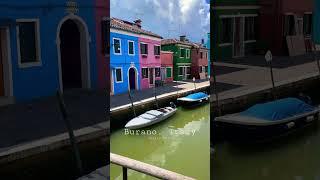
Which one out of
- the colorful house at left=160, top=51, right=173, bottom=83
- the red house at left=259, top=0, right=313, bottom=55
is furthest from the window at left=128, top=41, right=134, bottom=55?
the red house at left=259, top=0, right=313, bottom=55

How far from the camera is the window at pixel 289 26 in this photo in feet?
4.04

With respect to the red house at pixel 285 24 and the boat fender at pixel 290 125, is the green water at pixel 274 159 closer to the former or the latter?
the boat fender at pixel 290 125

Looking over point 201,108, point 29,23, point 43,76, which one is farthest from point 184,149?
point 29,23

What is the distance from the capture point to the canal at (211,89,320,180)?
3.95 feet

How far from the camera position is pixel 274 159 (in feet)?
4.03

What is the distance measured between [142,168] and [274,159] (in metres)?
0.44

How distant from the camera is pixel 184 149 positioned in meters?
1.34

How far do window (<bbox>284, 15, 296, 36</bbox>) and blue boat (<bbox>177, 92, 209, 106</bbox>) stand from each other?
308mm

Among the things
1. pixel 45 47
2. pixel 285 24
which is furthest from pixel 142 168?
pixel 285 24

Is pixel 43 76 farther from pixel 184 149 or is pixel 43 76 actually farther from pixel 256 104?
pixel 256 104

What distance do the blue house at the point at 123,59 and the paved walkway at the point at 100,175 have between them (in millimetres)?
299

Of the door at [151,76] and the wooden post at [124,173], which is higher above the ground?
the door at [151,76]

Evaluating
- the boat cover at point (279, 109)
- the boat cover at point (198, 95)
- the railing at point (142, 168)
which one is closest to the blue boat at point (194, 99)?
the boat cover at point (198, 95)

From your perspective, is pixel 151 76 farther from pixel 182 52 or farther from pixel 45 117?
pixel 45 117
